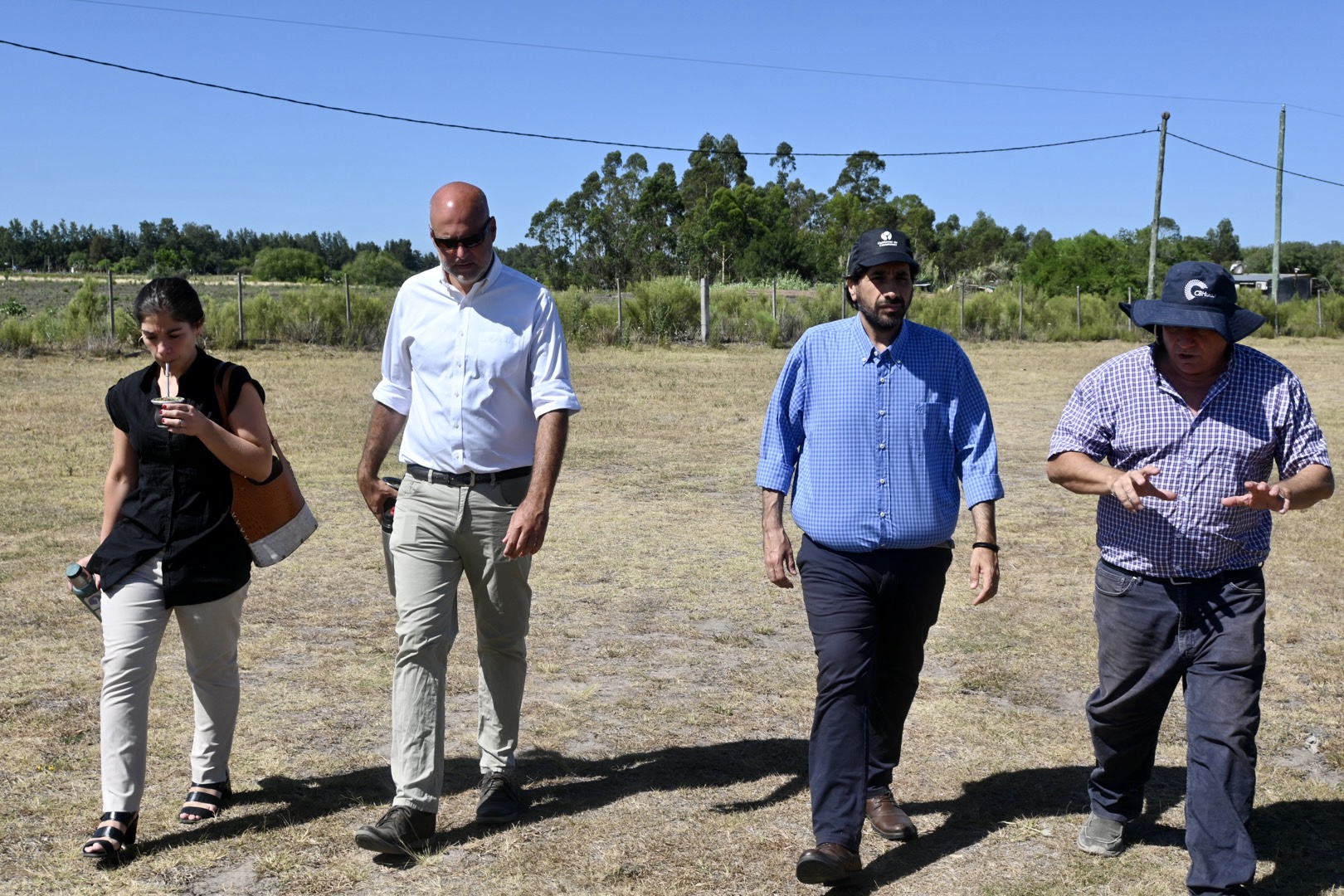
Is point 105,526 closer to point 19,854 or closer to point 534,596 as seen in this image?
point 19,854

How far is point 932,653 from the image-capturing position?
6520 mm

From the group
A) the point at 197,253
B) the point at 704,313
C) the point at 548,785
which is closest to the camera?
the point at 548,785

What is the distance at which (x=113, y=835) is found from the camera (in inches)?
155

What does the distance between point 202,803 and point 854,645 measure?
2.29 meters

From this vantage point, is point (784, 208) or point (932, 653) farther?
point (784, 208)

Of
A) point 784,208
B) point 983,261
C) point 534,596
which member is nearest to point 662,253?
point 784,208

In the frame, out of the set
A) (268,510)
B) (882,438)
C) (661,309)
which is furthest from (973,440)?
(661,309)

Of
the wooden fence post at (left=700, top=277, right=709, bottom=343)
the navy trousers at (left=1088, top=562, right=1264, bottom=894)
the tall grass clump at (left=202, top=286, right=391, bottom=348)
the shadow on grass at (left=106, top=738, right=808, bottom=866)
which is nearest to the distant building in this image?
the wooden fence post at (left=700, top=277, right=709, bottom=343)

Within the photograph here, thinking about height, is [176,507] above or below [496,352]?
below

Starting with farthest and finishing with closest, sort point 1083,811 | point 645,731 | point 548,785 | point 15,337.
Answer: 1. point 15,337
2. point 645,731
3. point 548,785
4. point 1083,811

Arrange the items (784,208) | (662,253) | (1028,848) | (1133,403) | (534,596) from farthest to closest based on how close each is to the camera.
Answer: (784,208), (662,253), (534,596), (1028,848), (1133,403)

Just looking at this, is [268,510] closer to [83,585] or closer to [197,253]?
[83,585]

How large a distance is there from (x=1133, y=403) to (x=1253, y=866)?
135 centimetres

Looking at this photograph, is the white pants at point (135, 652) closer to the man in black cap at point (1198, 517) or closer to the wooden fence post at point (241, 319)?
the man in black cap at point (1198, 517)
